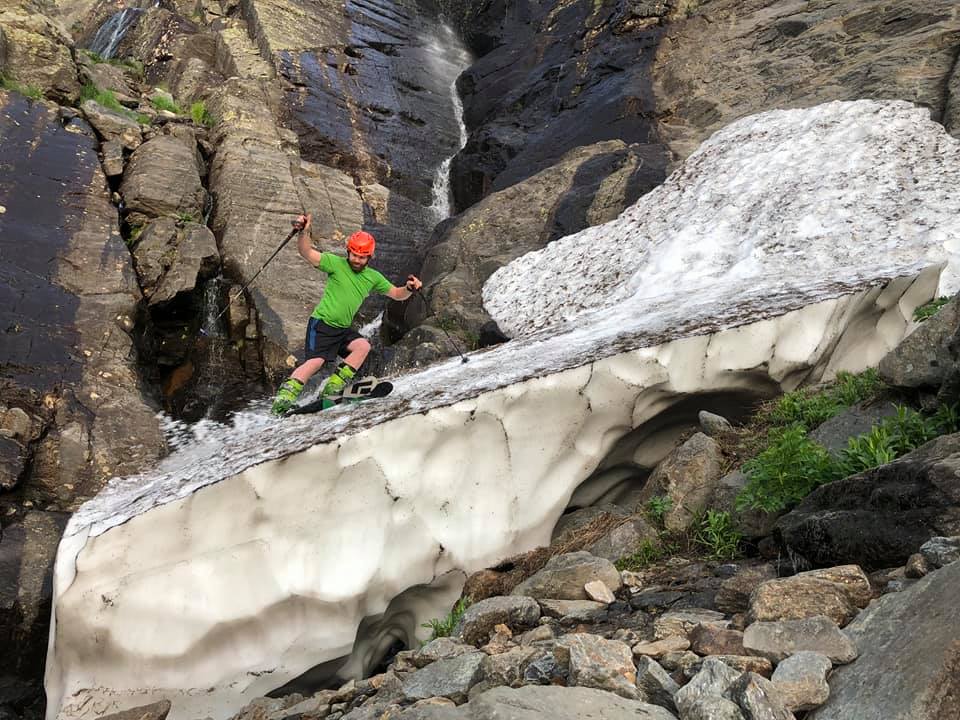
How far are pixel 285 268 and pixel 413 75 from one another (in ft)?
44.1

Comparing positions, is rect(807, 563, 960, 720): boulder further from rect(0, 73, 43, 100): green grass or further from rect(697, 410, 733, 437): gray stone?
rect(0, 73, 43, 100): green grass

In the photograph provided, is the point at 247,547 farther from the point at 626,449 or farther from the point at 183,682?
the point at 626,449

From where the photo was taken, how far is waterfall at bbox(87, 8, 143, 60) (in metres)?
20.9

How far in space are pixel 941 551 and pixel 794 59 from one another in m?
14.1

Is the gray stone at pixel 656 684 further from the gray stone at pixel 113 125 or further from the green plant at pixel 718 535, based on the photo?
the gray stone at pixel 113 125

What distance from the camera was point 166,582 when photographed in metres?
5.21

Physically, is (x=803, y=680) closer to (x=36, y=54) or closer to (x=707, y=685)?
(x=707, y=685)

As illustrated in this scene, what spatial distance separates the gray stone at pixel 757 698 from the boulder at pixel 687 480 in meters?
2.55

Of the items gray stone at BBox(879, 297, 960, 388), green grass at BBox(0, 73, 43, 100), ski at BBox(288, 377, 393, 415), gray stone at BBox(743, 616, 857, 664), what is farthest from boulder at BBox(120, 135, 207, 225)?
gray stone at BBox(743, 616, 857, 664)

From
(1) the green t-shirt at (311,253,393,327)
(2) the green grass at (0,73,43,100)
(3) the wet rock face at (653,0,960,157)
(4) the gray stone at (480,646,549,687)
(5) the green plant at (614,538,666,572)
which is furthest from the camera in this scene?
(2) the green grass at (0,73,43,100)

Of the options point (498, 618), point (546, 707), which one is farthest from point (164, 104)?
point (546, 707)

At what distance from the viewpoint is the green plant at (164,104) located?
1638cm

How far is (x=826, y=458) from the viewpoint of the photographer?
4871 mm

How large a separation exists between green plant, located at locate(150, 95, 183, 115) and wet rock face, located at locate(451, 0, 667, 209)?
6.96 meters
